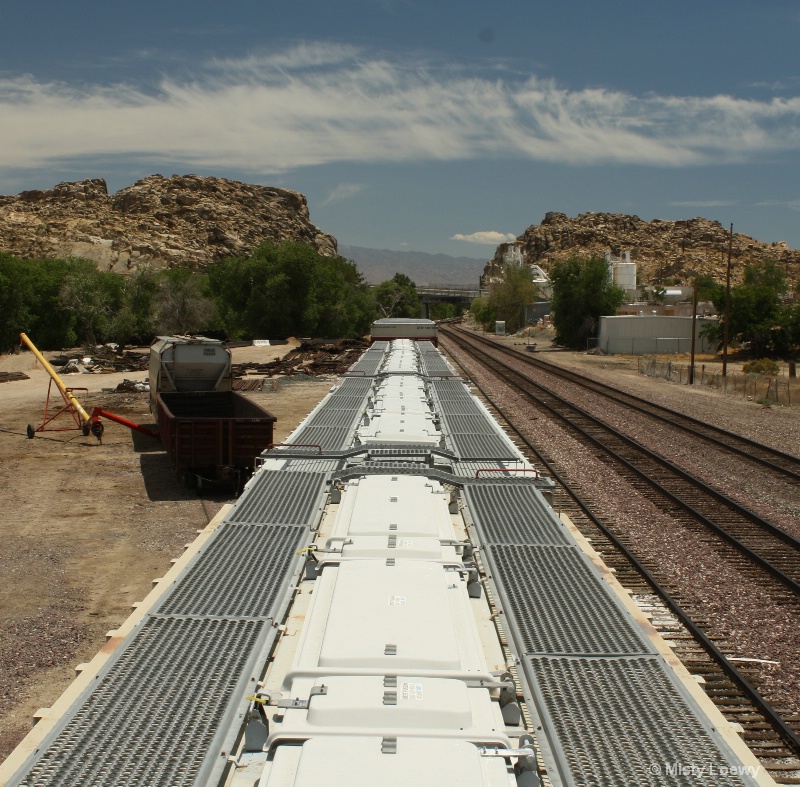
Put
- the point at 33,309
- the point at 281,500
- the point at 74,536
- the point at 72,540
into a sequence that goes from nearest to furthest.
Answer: the point at 281,500 < the point at 72,540 < the point at 74,536 < the point at 33,309

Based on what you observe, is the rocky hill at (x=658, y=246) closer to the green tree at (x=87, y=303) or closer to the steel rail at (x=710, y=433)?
the green tree at (x=87, y=303)

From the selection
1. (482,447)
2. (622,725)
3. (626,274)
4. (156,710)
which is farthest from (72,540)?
(626,274)

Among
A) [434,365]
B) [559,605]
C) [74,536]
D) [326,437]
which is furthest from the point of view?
[434,365]

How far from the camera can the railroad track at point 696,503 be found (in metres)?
11.1

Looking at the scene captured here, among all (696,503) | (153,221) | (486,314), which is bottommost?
(696,503)

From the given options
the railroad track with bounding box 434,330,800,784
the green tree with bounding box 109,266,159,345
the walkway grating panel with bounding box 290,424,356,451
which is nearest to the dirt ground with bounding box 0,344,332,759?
the walkway grating panel with bounding box 290,424,356,451

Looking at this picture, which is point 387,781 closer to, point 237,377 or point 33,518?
point 33,518

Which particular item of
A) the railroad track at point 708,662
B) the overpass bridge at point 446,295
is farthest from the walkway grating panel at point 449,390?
the overpass bridge at point 446,295

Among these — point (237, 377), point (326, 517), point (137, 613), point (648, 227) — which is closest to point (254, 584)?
point (137, 613)

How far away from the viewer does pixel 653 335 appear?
54.4m

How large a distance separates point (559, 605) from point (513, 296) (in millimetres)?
91499

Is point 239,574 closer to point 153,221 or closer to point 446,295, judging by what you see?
point 153,221

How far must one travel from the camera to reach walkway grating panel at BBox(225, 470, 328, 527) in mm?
7434

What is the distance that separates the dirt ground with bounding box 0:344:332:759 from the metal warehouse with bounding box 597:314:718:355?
121 feet
